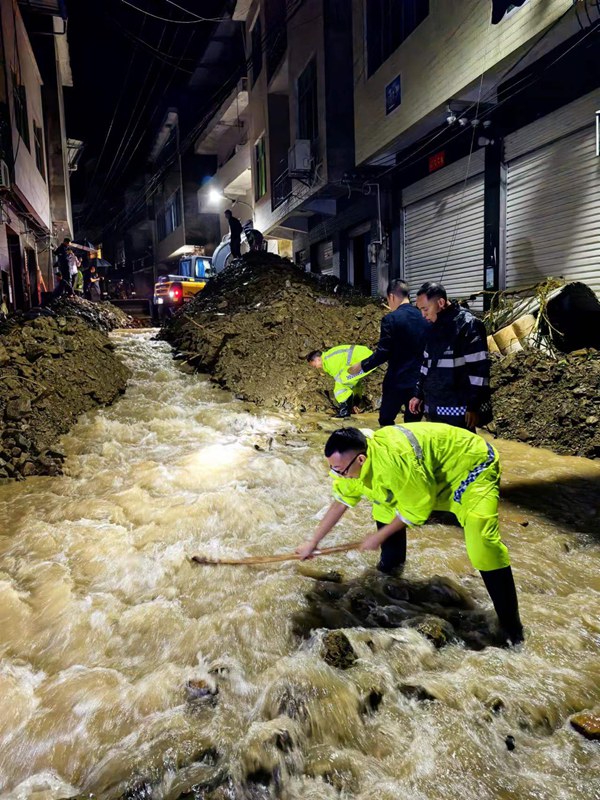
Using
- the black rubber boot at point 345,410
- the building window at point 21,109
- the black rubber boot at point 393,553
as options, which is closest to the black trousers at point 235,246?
the building window at point 21,109

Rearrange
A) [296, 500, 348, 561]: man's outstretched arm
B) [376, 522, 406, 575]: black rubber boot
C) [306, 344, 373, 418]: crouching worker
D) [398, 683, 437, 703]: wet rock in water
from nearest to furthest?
[398, 683, 437, 703]: wet rock in water → [296, 500, 348, 561]: man's outstretched arm → [376, 522, 406, 575]: black rubber boot → [306, 344, 373, 418]: crouching worker

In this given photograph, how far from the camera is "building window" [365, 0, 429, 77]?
1066 centimetres

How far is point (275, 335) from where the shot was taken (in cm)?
1054

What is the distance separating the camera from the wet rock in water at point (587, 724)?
2262mm

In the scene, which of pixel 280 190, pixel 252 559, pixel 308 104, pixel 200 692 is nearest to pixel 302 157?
pixel 308 104

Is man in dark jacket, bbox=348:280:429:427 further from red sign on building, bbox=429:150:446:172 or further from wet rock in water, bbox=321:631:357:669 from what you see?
→ red sign on building, bbox=429:150:446:172

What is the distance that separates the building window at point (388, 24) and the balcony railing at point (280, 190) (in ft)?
16.9

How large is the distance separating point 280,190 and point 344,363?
48.2 feet

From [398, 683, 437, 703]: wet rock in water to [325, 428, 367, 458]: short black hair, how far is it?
1.25 m

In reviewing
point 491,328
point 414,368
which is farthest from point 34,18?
point 414,368

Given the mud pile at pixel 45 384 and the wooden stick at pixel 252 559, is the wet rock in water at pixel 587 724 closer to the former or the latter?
the wooden stick at pixel 252 559

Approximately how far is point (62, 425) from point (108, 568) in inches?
Result: 157

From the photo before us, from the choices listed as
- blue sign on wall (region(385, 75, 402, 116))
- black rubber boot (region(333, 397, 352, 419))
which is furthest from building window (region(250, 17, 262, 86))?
black rubber boot (region(333, 397, 352, 419))

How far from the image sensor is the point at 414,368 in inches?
203
